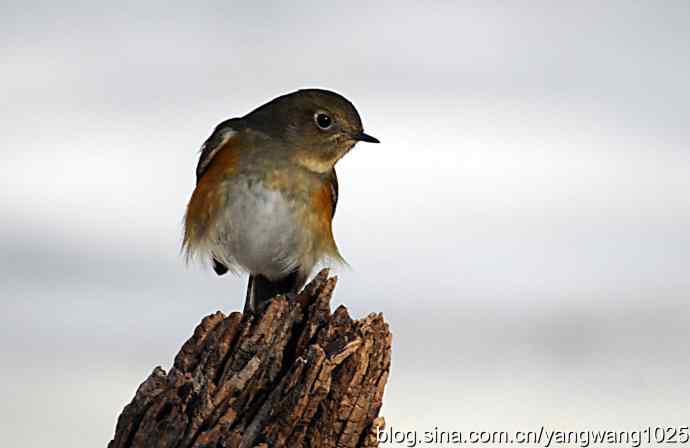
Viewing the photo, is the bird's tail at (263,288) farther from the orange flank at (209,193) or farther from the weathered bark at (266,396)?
the weathered bark at (266,396)

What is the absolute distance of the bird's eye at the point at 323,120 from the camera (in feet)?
26.7

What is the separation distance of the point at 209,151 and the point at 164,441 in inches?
128

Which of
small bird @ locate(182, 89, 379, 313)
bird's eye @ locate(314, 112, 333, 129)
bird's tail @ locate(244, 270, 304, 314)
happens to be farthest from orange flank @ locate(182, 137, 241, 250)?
bird's tail @ locate(244, 270, 304, 314)

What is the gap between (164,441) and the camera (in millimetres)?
5340

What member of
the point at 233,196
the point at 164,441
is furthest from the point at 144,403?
the point at 233,196

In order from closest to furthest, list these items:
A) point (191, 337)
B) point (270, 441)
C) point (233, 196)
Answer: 1. point (270, 441)
2. point (191, 337)
3. point (233, 196)

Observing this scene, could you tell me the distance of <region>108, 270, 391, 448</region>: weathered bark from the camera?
17.5ft

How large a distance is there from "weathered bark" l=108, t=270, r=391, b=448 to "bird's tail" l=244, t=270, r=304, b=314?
296cm

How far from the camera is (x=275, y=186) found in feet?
25.7

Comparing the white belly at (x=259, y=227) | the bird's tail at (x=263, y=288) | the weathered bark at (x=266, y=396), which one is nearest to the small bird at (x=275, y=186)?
the white belly at (x=259, y=227)

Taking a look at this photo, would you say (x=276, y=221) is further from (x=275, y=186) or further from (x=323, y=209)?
(x=323, y=209)

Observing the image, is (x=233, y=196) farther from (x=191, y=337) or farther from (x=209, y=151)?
(x=191, y=337)

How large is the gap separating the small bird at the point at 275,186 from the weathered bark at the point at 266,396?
225cm

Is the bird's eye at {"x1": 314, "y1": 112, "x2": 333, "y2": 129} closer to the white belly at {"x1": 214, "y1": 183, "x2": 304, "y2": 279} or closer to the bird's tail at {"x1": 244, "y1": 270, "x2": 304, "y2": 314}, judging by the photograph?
the white belly at {"x1": 214, "y1": 183, "x2": 304, "y2": 279}
